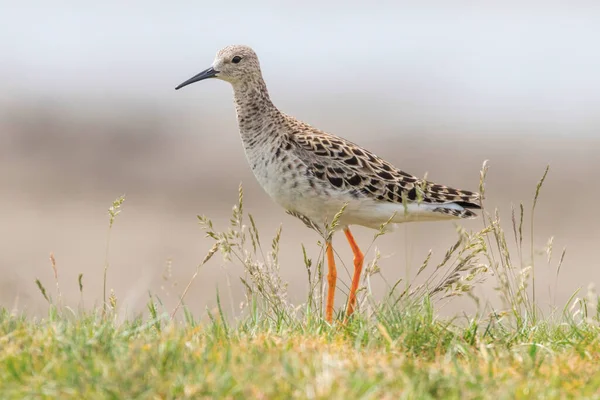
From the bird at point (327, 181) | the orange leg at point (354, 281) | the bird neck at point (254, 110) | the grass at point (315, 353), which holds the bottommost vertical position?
the orange leg at point (354, 281)

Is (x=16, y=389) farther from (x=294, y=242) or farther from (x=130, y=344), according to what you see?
(x=294, y=242)

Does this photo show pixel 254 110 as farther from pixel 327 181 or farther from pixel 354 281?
pixel 354 281

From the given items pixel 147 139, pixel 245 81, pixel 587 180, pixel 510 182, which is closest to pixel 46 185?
pixel 147 139

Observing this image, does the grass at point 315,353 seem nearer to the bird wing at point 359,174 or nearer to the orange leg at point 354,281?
the orange leg at point 354,281

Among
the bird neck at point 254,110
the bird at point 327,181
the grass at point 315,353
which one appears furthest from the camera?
the bird neck at point 254,110

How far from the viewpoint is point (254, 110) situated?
A: 27.9ft

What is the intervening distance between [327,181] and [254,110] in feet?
3.24

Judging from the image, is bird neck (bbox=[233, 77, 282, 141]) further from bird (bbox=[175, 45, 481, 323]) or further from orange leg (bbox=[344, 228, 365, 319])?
orange leg (bbox=[344, 228, 365, 319])

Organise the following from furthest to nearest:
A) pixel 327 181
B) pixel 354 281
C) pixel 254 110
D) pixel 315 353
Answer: pixel 254 110 < pixel 354 281 < pixel 327 181 < pixel 315 353

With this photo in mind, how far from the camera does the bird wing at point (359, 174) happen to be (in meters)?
7.99

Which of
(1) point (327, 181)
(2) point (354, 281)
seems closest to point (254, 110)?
(1) point (327, 181)

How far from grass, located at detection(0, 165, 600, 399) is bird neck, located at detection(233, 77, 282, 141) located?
185cm

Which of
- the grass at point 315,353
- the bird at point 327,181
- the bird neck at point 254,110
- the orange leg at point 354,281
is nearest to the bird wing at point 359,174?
the bird at point 327,181

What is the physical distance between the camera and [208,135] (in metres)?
36.4
